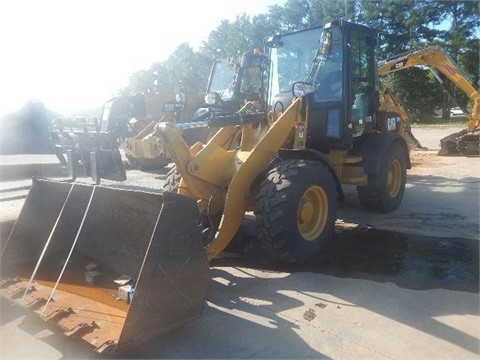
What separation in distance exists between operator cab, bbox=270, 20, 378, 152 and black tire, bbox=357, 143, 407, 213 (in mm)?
605

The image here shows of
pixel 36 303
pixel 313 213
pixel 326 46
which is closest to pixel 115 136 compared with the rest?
pixel 326 46

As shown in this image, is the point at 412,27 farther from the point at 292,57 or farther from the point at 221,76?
the point at 292,57

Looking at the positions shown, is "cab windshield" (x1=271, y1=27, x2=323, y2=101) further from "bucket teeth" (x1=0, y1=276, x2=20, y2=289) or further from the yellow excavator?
the yellow excavator

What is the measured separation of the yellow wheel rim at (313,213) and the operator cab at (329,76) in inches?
46.7

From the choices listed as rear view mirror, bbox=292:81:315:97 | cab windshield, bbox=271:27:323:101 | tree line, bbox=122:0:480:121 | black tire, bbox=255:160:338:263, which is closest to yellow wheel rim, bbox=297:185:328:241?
black tire, bbox=255:160:338:263

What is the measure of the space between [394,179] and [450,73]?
748 cm

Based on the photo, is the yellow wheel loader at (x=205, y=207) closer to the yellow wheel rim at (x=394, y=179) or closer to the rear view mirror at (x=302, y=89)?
the rear view mirror at (x=302, y=89)

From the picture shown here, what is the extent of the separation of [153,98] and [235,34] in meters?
36.8

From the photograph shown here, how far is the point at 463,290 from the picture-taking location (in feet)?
12.6

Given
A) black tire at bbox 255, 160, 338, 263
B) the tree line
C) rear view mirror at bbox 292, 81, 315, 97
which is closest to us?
black tire at bbox 255, 160, 338, 263

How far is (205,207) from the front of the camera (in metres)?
4.64

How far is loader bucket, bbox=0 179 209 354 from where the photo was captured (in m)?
2.95

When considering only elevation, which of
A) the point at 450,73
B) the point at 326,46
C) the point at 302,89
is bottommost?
the point at 302,89

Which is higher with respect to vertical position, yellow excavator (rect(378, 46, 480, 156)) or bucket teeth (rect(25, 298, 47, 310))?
yellow excavator (rect(378, 46, 480, 156))
